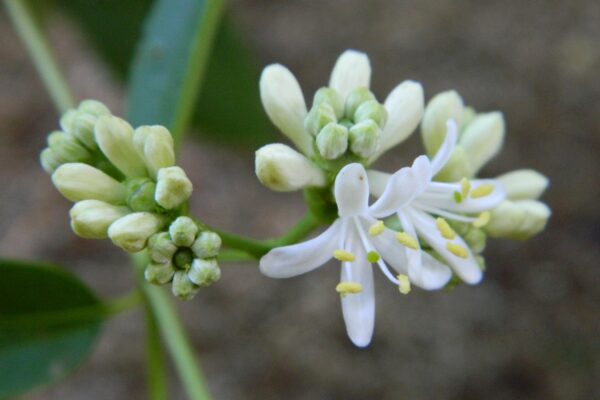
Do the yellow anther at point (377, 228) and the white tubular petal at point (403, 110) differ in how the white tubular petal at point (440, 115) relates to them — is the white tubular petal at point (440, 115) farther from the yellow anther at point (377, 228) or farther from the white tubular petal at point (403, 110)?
the yellow anther at point (377, 228)

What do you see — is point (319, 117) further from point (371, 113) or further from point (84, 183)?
point (84, 183)

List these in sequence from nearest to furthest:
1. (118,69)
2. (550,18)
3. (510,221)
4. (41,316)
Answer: (510,221)
(41,316)
(118,69)
(550,18)

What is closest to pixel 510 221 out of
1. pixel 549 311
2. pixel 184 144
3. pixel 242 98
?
pixel 242 98

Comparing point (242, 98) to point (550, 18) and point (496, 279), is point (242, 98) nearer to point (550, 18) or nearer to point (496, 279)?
point (496, 279)

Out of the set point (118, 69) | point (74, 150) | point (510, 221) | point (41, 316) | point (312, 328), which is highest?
point (74, 150)

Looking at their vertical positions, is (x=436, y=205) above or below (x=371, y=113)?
below

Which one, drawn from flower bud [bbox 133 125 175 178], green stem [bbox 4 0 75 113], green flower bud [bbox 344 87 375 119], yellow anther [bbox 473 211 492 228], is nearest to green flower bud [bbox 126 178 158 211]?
flower bud [bbox 133 125 175 178]

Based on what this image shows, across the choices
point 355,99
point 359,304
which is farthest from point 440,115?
point 359,304
